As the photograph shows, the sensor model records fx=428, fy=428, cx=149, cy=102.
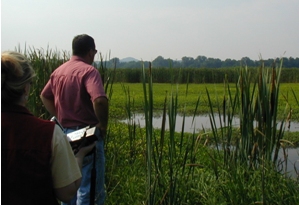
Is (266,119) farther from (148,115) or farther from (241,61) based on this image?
(148,115)

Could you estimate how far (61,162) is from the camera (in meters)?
1.66

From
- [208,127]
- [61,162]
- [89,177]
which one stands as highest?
[61,162]

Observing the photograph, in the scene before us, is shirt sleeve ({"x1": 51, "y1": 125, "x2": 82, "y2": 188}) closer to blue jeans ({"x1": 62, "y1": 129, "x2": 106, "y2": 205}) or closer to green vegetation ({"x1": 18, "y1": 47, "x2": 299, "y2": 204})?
green vegetation ({"x1": 18, "y1": 47, "x2": 299, "y2": 204})

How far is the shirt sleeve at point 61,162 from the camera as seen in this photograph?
5.40 ft

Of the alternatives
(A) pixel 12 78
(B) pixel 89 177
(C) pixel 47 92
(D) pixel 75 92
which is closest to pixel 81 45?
(D) pixel 75 92

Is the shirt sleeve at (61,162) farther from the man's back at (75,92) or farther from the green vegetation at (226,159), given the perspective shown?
the man's back at (75,92)

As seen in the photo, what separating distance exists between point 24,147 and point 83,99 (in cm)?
173

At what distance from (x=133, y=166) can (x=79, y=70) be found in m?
1.60

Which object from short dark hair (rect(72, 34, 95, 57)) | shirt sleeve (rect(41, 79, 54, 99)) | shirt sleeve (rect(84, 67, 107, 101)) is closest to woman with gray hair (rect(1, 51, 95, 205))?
shirt sleeve (rect(84, 67, 107, 101))

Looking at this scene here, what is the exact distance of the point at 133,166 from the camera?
454cm

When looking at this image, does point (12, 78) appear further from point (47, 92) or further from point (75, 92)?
point (47, 92)

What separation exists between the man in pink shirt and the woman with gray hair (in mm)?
1504

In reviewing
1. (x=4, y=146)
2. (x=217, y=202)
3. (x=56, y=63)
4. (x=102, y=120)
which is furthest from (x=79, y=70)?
(x=56, y=63)

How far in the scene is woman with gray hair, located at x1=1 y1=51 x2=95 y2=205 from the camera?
1.60 meters
